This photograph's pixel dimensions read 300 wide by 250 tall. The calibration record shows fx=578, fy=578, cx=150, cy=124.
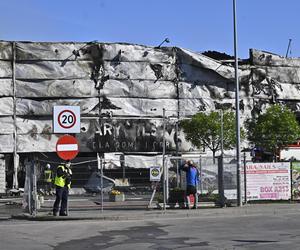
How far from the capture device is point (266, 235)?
12992 mm

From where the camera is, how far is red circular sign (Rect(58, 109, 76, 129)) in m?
18.2

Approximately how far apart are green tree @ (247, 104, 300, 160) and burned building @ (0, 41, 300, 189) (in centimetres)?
235

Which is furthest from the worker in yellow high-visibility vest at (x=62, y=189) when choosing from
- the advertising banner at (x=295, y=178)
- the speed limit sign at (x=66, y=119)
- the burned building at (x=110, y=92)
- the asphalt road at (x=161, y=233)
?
the burned building at (x=110, y=92)

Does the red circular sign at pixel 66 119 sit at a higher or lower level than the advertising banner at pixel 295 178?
higher

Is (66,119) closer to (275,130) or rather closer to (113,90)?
(113,90)

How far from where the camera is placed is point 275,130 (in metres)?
36.5

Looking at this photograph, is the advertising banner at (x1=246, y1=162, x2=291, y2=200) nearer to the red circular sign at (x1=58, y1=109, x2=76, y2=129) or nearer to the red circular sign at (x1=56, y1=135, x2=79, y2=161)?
the red circular sign at (x1=56, y1=135, x2=79, y2=161)

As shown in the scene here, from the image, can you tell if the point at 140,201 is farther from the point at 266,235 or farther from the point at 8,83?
the point at 8,83

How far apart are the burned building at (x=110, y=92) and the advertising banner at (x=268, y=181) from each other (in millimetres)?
14916

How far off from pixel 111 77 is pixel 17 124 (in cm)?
656

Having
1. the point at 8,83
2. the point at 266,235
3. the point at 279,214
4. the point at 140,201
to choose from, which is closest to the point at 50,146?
the point at 8,83

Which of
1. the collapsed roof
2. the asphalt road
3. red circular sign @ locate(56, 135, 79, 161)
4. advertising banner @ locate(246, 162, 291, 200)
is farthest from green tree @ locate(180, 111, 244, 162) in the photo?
red circular sign @ locate(56, 135, 79, 161)

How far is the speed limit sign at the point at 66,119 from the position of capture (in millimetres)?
18156

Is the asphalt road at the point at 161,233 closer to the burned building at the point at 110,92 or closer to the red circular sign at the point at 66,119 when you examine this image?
the red circular sign at the point at 66,119
